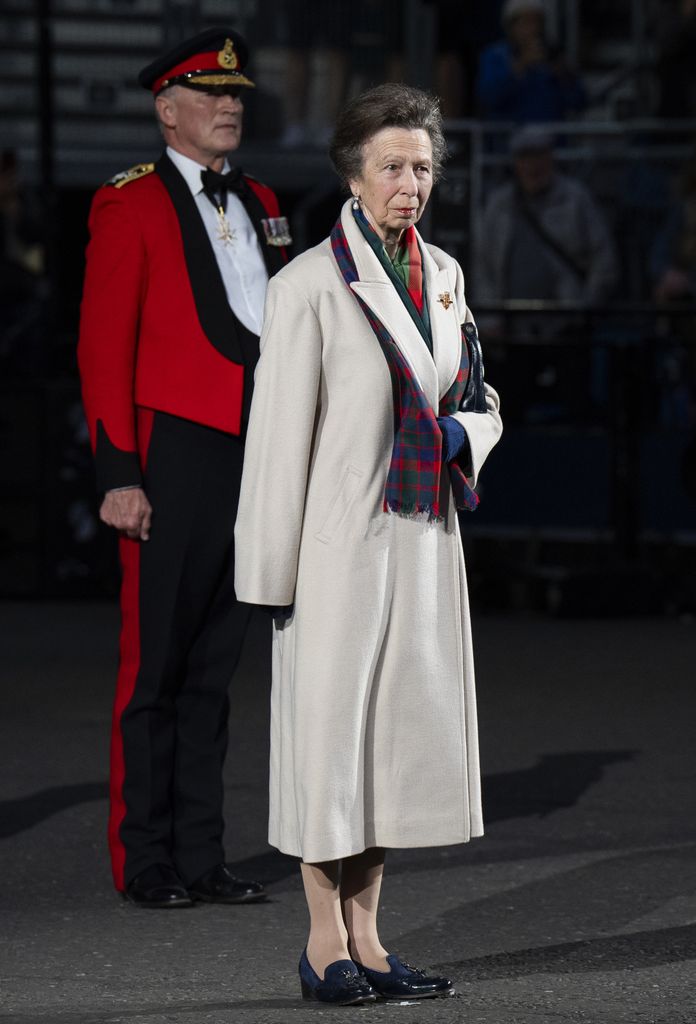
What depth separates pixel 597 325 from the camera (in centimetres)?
1348

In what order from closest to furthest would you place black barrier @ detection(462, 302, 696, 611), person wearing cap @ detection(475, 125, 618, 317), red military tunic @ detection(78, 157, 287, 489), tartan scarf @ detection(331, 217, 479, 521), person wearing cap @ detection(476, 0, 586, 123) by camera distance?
tartan scarf @ detection(331, 217, 479, 521) → red military tunic @ detection(78, 157, 287, 489) → black barrier @ detection(462, 302, 696, 611) → person wearing cap @ detection(475, 125, 618, 317) → person wearing cap @ detection(476, 0, 586, 123)

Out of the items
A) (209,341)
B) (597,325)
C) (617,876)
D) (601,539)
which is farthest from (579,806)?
(597,325)

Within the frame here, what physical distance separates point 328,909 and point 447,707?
0.49m

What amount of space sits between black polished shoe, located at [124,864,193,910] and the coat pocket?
148cm

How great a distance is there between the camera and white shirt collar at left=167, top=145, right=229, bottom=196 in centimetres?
602

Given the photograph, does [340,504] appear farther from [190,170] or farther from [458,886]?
[458,886]

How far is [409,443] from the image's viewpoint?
15.8ft

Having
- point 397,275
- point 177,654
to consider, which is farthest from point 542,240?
point 397,275

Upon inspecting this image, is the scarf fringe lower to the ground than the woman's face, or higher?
lower

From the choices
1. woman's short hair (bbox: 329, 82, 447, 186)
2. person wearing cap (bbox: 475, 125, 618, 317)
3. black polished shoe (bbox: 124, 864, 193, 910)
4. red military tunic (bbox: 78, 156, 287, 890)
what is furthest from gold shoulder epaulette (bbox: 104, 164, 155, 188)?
person wearing cap (bbox: 475, 125, 618, 317)

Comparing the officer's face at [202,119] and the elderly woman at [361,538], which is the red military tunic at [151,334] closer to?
the officer's face at [202,119]

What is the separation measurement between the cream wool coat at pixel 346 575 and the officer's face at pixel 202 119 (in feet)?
3.89

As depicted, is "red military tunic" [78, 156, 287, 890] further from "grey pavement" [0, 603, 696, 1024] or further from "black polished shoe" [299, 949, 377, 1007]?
"black polished shoe" [299, 949, 377, 1007]

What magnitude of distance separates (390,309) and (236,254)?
1.25 meters
